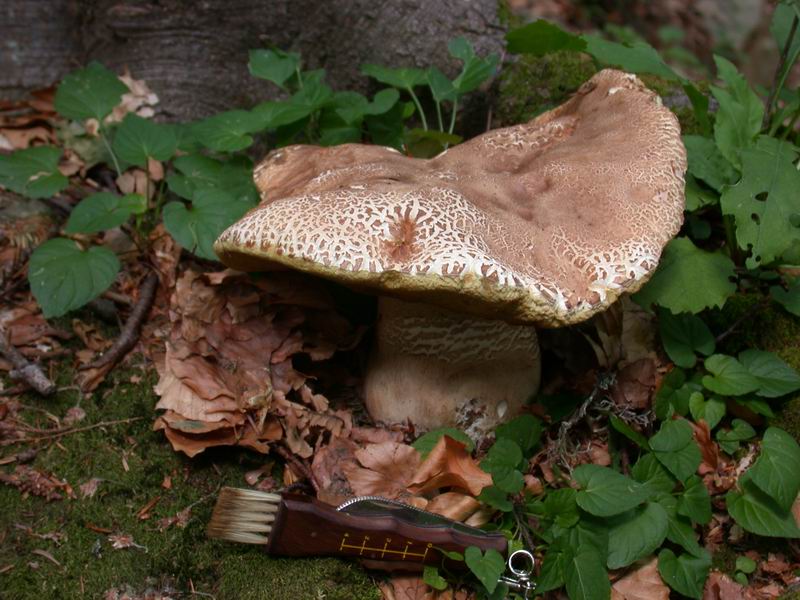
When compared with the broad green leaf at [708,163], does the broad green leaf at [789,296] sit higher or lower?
lower

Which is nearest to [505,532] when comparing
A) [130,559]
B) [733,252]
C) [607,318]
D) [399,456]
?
[399,456]

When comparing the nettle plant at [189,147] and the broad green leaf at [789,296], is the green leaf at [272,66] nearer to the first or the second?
the nettle plant at [189,147]

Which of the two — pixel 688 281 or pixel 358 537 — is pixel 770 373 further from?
pixel 358 537

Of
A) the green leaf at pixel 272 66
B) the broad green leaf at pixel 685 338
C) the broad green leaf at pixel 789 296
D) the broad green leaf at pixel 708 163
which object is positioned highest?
the broad green leaf at pixel 708 163

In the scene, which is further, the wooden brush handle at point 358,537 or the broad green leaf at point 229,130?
the broad green leaf at point 229,130

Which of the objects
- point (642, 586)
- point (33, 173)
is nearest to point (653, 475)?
point (642, 586)

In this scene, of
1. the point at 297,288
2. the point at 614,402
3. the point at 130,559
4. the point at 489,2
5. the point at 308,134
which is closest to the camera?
the point at 130,559

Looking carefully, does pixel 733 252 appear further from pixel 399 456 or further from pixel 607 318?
pixel 399 456

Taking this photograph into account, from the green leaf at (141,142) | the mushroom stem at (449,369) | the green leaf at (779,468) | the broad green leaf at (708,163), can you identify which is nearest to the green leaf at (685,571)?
the green leaf at (779,468)
